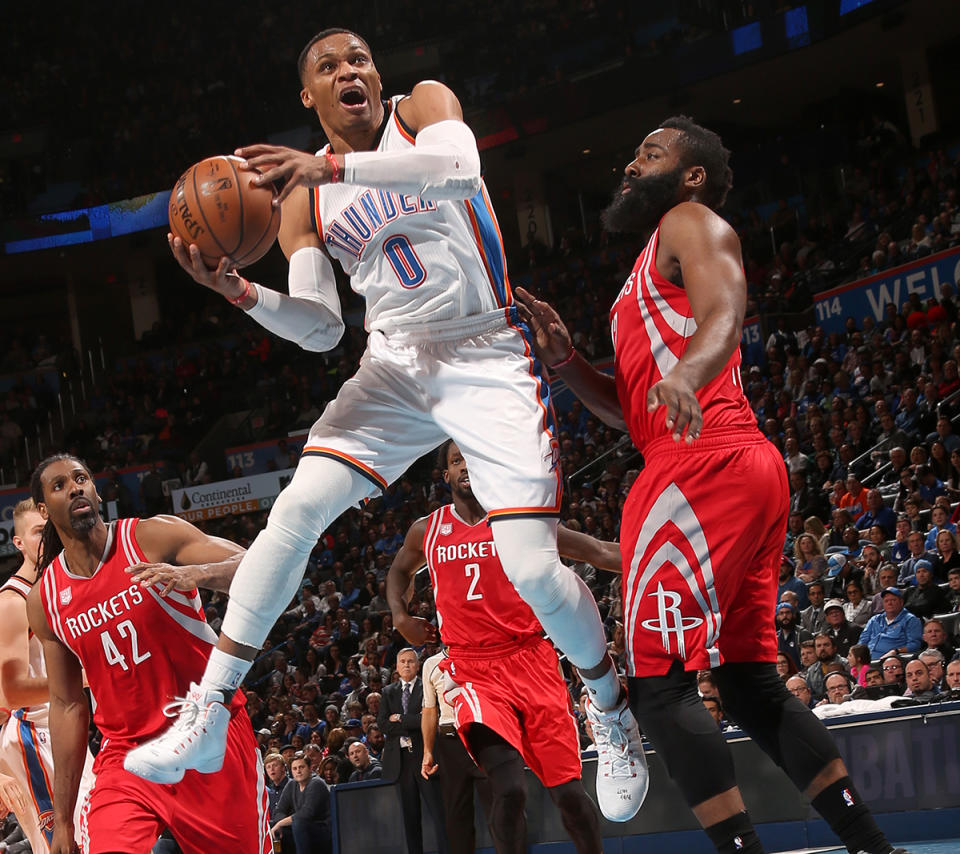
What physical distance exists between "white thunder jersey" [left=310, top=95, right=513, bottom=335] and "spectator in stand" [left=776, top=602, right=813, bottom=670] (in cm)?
638

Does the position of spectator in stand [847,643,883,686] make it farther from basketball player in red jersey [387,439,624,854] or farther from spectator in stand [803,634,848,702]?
basketball player in red jersey [387,439,624,854]

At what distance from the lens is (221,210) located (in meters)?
3.68

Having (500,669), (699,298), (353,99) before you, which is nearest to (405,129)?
(353,99)

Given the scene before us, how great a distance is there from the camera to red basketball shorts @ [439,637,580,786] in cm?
533

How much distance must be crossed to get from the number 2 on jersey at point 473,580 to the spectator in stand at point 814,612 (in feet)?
15.8

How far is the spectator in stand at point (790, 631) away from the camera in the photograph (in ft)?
31.2

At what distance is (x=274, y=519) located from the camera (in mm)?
3562

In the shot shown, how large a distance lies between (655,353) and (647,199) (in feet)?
1.63

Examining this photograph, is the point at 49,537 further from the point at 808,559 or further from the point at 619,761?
the point at 808,559

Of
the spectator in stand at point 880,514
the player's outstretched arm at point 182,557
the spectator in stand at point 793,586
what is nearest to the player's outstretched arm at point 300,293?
the player's outstretched arm at point 182,557

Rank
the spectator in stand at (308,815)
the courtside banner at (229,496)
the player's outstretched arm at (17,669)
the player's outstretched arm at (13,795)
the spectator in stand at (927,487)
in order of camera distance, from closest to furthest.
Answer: the player's outstretched arm at (17,669) → the player's outstretched arm at (13,795) → the spectator in stand at (308,815) → the spectator in stand at (927,487) → the courtside banner at (229,496)

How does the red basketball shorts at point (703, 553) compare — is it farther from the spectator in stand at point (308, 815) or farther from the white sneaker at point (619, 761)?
the spectator in stand at point (308, 815)

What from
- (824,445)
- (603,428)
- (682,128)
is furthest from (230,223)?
(603,428)

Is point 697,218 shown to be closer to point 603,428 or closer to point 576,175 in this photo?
point 603,428
